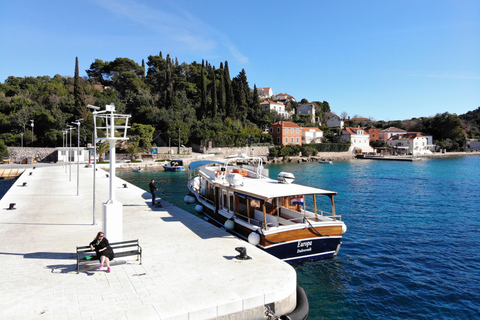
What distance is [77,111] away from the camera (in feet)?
200

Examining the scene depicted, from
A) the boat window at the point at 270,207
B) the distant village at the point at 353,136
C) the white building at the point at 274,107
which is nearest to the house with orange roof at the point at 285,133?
the distant village at the point at 353,136

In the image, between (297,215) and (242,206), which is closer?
(297,215)

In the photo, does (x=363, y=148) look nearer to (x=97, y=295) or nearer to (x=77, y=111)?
(x=77, y=111)

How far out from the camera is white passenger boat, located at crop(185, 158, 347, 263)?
37.9 ft

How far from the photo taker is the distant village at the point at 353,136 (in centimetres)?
8031

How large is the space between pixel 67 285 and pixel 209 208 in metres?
9.70

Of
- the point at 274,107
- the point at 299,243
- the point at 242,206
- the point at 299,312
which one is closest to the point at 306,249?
the point at 299,243

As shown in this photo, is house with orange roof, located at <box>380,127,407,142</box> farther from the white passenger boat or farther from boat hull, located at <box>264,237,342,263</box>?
boat hull, located at <box>264,237,342,263</box>

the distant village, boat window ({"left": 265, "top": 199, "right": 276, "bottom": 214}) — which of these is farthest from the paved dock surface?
the distant village

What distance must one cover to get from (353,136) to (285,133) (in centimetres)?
2548

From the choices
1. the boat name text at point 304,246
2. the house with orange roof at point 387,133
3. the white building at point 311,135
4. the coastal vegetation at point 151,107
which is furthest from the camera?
the house with orange roof at point 387,133

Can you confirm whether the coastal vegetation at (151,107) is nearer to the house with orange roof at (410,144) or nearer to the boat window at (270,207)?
the house with orange roof at (410,144)

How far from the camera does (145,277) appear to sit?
8.22 m

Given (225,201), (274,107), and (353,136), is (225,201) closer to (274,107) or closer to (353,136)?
(353,136)
